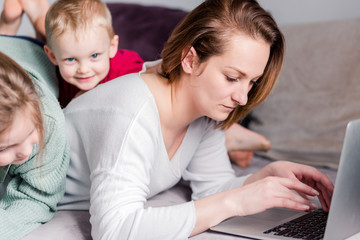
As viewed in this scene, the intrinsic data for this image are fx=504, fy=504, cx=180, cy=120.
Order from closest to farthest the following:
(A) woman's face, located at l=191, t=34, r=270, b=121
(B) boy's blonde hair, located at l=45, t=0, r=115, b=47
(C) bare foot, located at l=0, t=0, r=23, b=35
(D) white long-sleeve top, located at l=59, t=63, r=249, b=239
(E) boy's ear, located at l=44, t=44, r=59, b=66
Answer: (D) white long-sleeve top, located at l=59, t=63, r=249, b=239 < (A) woman's face, located at l=191, t=34, r=270, b=121 < (B) boy's blonde hair, located at l=45, t=0, r=115, b=47 < (E) boy's ear, located at l=44, t=44, r=59, b=66 < (C) bare foot, located at l=0, t=0, r=23, b=35

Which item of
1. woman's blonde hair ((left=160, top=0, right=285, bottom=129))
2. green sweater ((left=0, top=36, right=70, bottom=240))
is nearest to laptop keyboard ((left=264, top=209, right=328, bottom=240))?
woman's blonde hair ((left=160, top=0, right=285, bottom=129))

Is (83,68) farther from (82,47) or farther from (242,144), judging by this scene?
(242,144)

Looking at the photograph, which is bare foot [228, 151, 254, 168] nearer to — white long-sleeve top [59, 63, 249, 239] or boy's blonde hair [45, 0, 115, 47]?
white long-sleeve top [59, 63, 249, 239]

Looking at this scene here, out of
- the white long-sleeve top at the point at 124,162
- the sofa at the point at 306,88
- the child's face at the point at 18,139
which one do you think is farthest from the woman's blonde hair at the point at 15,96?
the sofa at the point at 306,88

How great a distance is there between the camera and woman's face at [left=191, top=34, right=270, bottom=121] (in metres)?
1.19

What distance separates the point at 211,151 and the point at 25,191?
609 mm

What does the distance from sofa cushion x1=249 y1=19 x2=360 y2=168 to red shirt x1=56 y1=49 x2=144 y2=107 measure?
0.70 metres

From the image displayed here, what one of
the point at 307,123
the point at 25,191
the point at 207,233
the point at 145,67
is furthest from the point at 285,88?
the point at 25,191

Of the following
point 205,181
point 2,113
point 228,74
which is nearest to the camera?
point 2,113

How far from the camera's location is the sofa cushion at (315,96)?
1.92m

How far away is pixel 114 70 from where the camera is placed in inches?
63.8

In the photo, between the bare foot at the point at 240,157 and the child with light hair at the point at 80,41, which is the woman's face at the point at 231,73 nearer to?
the child with light hair at the point at 80,41

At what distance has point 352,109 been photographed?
1.90 metres

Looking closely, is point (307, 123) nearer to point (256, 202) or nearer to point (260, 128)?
point (260, 128)
